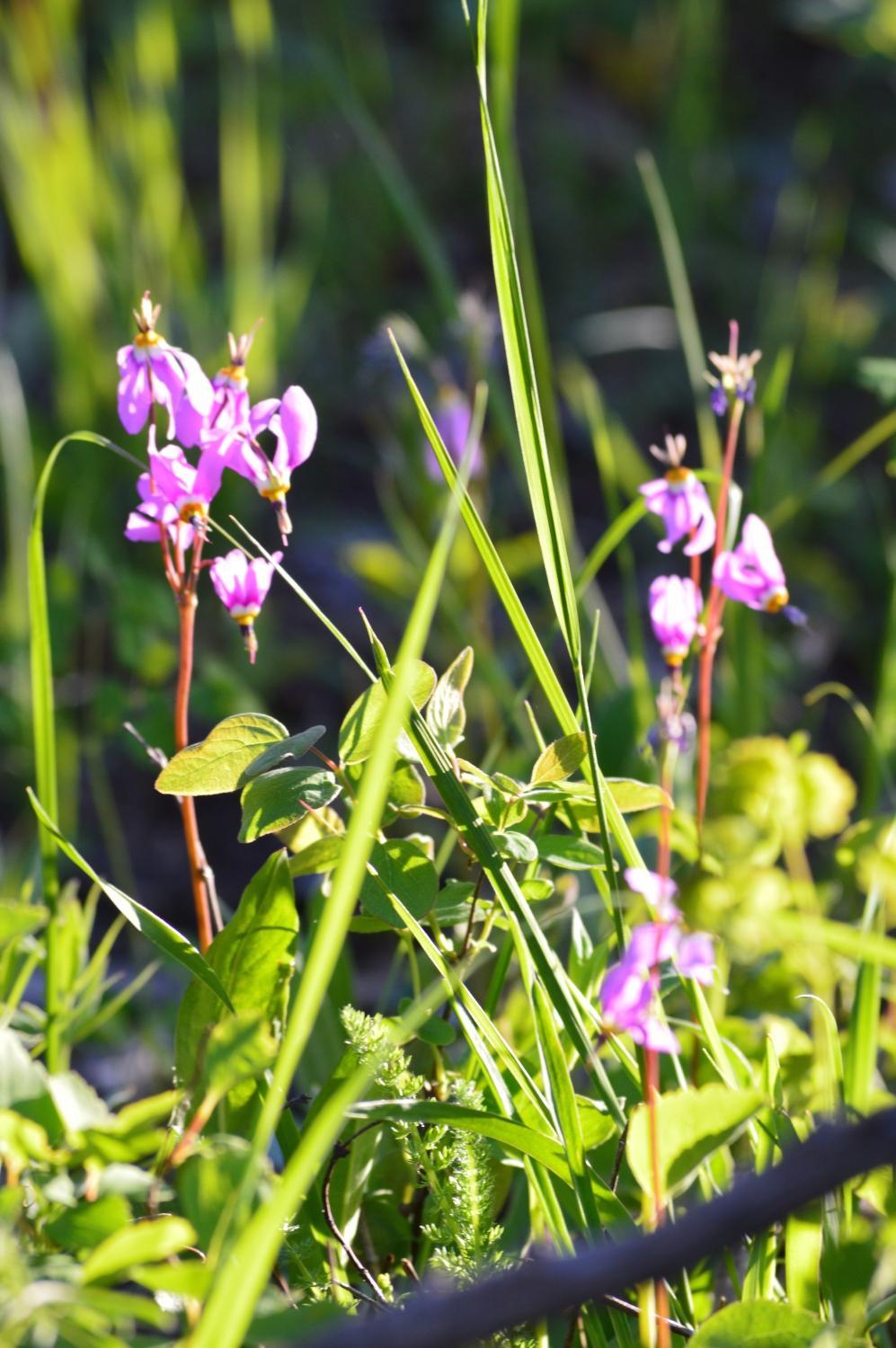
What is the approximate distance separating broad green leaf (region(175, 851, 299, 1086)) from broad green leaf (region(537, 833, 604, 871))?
0.49ft

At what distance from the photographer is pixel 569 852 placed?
29.0 inches

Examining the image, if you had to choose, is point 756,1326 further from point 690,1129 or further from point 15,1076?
point 15,1076

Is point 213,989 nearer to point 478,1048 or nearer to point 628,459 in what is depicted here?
point 478,1048

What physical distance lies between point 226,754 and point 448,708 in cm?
13

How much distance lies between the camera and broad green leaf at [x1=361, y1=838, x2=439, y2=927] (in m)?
0.69

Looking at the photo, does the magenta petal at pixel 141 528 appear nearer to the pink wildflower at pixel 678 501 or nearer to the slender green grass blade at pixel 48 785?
the slender green grass blade at pixel 48 785

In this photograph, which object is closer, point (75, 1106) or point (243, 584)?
point (75, 1106)

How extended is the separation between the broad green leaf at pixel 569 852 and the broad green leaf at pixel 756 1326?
24 cm

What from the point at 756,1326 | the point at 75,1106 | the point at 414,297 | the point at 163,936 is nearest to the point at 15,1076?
the point at 75,1106

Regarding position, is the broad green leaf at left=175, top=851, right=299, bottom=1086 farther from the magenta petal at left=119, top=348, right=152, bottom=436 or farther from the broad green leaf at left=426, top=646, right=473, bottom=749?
the magenta petal at left=119, top=348, right=152, bottom=436

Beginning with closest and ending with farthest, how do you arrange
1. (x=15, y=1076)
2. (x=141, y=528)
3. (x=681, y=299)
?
(x=15, y=1076)
(x=141, y=528)
(x=681, y=299)

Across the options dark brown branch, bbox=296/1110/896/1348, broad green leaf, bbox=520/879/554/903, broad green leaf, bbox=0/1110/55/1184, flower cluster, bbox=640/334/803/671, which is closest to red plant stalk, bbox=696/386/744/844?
flower cluster, bbox=640/334/803/671

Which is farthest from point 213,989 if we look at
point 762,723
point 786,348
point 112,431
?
point 112,431

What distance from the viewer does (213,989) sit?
689mm
